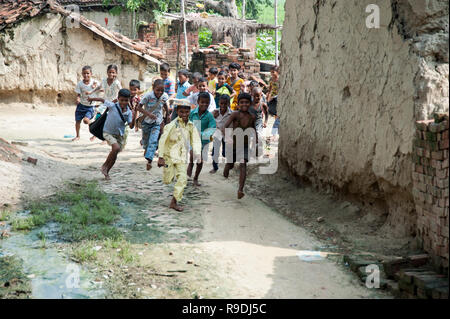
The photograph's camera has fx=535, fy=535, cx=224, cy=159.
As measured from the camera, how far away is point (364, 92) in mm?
5793

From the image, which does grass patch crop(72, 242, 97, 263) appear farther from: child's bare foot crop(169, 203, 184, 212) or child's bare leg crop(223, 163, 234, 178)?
child's bare leg crop(223, 163, 234, 178)

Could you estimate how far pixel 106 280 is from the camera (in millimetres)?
4613

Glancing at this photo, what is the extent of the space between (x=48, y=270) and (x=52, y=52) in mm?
10836

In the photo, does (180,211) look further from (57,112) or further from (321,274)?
(57,112)

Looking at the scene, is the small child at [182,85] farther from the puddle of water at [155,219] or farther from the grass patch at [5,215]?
the grass patch at [5,215]

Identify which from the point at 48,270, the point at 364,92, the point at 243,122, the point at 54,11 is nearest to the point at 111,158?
the point at 243,122

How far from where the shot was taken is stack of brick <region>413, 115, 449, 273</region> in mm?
4246

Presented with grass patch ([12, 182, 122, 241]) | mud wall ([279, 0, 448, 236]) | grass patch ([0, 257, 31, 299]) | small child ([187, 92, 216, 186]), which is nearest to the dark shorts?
small child ([187, 92, 216, 186])

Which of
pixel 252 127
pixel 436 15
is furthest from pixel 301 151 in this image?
pixel 436 15

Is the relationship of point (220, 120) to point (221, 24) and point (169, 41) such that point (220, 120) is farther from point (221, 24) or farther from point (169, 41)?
point (169, 41)

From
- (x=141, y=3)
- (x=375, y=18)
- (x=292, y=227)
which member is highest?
(x=141, y=3)

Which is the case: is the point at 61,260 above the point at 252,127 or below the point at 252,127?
below
